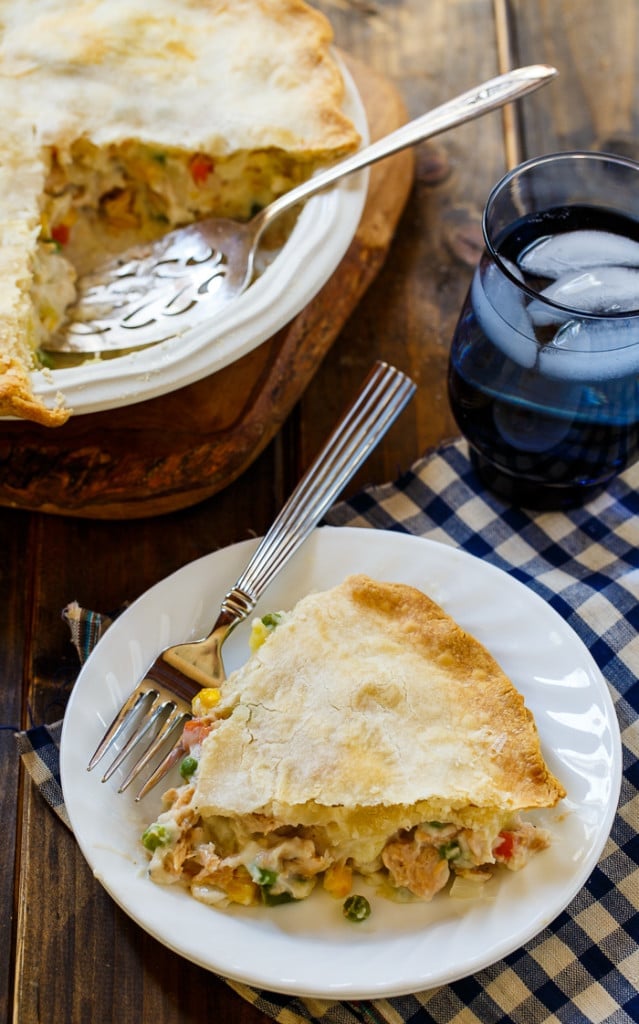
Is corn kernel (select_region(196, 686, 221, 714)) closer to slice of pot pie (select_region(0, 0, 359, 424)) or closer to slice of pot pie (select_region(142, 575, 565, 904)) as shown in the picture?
slice of pot pie (select_region(142, 575, 565, 904))

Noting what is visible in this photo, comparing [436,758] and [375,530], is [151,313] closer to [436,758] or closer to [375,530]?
[375,530]

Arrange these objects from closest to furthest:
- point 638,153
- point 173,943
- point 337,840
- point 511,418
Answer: point 173,943 → point 337,840 → point 511,418 → point 638,153

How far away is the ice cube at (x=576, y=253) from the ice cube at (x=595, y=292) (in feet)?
0.08

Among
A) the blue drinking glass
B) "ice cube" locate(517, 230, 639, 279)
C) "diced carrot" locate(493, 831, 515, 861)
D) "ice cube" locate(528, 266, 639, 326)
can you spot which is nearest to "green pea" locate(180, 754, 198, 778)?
"diced carrot" locate(493, 831, 515, 861)

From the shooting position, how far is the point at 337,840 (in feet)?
6.31

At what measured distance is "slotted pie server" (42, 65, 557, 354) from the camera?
2666 mm

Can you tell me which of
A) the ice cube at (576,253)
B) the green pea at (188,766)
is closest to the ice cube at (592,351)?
the ice cube at (576,253)

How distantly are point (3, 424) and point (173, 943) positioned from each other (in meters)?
1.24

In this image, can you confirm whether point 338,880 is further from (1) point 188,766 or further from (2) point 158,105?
(2) point 158,105

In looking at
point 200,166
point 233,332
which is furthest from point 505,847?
point 200,166

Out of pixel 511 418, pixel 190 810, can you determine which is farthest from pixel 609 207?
pixel 190 810

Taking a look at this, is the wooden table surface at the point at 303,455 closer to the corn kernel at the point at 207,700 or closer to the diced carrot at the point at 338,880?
the diced carrot at the point at 338,880

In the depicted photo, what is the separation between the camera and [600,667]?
7.64 feet

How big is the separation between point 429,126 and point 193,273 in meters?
0.71
